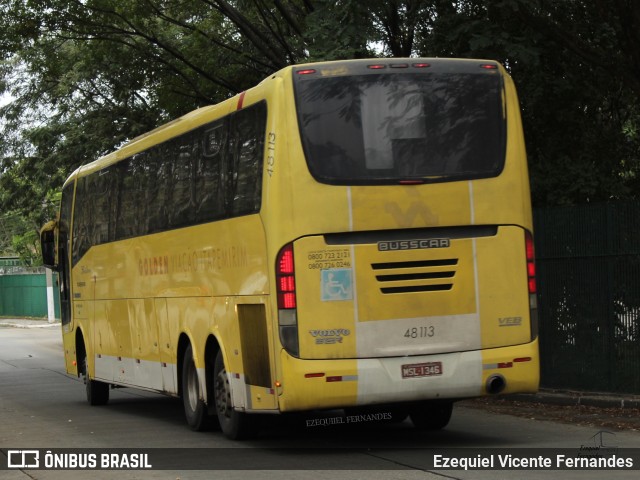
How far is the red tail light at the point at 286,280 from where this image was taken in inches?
442

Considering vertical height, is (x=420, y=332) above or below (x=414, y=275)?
below

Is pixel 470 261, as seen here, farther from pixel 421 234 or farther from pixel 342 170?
pixel 342 170

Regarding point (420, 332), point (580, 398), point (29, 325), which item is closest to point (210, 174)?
point (420, 332)

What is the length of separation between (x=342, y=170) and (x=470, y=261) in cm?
153

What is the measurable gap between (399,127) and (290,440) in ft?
12.1

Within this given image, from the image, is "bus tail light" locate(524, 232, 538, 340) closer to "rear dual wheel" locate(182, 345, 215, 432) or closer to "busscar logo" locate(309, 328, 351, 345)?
"busscar logo" locate(309, 328, 351, 345)

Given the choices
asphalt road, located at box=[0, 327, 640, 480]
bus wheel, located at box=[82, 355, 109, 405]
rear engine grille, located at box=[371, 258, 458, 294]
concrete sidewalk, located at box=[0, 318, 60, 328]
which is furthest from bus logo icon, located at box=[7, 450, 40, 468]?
concrete sidewalk, located at box=[0, 318, 60, 328]

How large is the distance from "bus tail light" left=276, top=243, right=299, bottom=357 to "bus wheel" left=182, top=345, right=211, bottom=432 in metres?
3.05

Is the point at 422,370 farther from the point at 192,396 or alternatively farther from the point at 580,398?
the point at 580,398

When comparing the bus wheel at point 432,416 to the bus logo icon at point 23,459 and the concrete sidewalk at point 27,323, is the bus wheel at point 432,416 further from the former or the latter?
the concrete sidewalk at point 27,323

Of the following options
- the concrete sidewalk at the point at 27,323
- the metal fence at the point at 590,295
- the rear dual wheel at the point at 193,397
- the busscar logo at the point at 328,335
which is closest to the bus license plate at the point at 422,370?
the busscar logo at the point at 328,335

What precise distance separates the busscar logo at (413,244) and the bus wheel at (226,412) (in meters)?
2.54

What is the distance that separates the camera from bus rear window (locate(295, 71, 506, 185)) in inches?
449

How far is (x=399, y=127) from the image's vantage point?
11.6 metres
